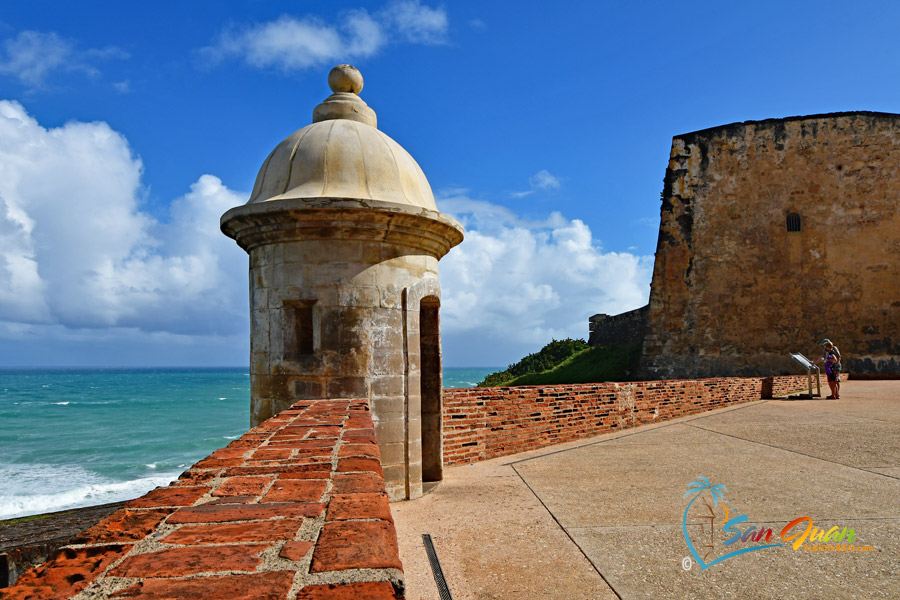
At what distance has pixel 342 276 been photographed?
5535 millimetres

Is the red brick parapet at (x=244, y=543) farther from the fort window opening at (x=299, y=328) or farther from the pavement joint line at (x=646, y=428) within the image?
the pavement joint line at (x=646, y=428)

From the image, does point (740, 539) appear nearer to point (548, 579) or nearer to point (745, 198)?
point (548, 579)

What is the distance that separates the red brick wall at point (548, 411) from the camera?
764 centimetres

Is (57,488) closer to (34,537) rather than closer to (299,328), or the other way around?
(34,537)

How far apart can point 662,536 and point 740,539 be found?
20.8 inches

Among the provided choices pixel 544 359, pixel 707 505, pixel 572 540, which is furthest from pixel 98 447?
pixel 707 505

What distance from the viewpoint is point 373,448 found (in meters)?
2.59

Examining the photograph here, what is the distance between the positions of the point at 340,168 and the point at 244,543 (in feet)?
15.5

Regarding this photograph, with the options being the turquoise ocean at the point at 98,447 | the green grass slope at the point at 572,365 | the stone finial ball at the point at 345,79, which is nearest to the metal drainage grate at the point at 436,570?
the stone finial ball at the point at 345,79

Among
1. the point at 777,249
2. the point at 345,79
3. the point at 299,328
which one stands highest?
the point at 777,249

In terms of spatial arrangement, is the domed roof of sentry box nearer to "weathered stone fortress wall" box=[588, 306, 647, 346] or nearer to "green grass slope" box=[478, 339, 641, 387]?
"green grass slope" box=[478, 339, 641, 387]

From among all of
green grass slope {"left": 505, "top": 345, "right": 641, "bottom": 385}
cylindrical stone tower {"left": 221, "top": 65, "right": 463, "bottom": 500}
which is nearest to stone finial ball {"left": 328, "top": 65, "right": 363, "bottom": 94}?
cylindrical stone tower {"left": 221, "top": 65, "right": 463, "bottom": 500}

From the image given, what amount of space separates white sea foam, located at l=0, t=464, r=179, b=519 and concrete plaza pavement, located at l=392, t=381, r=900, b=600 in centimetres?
1596

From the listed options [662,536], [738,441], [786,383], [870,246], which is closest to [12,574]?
[662,536]
